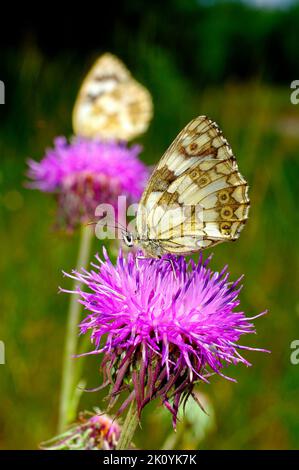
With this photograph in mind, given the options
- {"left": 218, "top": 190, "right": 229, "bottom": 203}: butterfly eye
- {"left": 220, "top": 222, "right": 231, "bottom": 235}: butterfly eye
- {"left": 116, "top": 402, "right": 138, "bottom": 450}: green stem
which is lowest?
{"left": 116, "top": 402, "right": 138, "bottom": 450}: green stem

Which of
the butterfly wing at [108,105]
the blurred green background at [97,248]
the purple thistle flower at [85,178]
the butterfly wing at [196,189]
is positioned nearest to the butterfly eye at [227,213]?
the butterfly wing at [196,189]

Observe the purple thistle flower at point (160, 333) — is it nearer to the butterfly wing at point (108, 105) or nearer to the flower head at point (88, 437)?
the flower head at point (88, 437)

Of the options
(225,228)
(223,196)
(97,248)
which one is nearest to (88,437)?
(225,228)

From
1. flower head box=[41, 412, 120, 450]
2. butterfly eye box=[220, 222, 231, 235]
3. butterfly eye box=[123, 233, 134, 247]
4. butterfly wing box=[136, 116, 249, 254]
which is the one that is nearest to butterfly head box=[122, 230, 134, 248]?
butterfly eye box=[123, 233, 134, 247]

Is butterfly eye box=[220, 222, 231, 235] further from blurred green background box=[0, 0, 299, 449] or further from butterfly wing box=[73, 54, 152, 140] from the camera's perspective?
butterfly wing box=[73, 54, 152, 140]

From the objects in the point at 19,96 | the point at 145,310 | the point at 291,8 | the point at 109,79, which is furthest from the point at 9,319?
the point at 291,8

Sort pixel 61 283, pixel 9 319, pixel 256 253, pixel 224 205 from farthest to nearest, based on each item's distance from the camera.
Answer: pixel 256 253 → pixel 61 283 → pixel 9 319 → pixel 224 205

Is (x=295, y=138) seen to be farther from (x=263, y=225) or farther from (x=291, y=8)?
(x=291, y=8)
